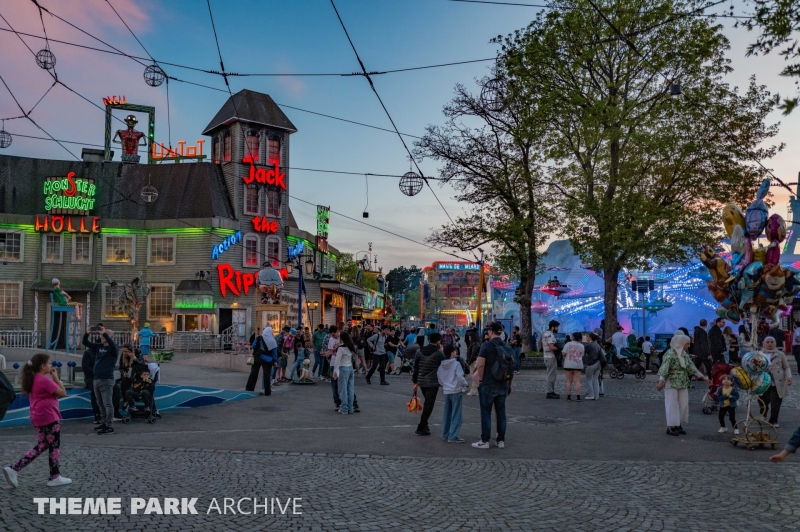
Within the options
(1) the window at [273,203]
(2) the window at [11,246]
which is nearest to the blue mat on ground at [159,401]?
(1) the window at [273,203]

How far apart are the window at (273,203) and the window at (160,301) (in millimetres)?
7010

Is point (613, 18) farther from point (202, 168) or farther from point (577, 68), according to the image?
point (202, 168)

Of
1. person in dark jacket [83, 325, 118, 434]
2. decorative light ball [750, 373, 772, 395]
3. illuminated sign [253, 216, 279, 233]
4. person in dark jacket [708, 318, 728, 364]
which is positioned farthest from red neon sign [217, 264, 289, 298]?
decorative light ball [750, 373, 772, 395]

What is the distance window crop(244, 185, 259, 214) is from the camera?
39809 millimetres

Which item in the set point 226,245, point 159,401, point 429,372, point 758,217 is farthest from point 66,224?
point 758,217

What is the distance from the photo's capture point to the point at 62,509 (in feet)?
22.1

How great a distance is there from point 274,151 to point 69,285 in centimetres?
1319

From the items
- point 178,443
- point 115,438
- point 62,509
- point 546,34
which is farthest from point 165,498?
point 546,34

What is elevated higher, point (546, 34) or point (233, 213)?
point (546, 34)

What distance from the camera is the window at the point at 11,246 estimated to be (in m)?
36.7

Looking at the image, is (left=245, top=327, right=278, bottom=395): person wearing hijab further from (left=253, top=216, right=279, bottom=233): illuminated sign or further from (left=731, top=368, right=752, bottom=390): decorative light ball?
(left=253, top=216, right=279, bottom=233): illuminated sign

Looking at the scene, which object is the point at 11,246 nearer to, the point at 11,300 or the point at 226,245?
the point at 11,300

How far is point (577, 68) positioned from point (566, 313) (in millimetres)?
18109

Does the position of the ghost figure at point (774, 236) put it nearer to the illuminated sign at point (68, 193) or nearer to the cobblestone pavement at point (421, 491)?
the cobblestone pavement at point (421, 491)
